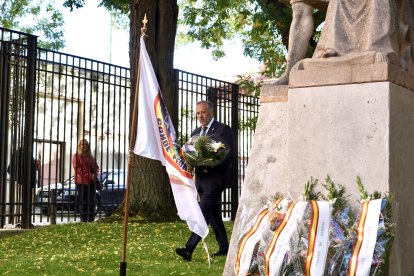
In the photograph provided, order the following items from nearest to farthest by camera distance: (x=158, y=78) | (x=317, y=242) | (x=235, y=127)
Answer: (x=317, y=242) → (x=158, y=78) → (x=235, y=127)

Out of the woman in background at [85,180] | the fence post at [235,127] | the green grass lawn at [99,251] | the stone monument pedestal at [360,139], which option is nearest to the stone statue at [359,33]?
the stone monument pedestal at [360,139]

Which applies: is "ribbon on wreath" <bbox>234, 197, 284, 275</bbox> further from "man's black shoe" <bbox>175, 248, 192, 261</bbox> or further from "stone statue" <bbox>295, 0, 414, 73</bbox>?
"man's black shoe" <bbox>175, 248, 192, 261</bbox>

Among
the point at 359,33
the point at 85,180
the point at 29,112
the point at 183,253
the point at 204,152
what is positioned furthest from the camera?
the point at 85,180

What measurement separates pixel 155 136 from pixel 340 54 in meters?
1.87

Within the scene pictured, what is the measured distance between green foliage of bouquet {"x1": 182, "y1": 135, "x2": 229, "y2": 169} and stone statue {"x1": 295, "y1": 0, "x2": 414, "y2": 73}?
2513mm

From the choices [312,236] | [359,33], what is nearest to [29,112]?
[359,33]

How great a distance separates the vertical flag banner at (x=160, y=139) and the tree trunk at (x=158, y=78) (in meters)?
6.59

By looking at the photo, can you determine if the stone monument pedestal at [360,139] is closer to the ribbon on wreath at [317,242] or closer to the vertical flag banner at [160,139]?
the ribbon on wreath at [317,242]

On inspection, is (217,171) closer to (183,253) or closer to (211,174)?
(211,174)

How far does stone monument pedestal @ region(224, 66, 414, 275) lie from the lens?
20.4ft

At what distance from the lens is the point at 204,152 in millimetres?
9227

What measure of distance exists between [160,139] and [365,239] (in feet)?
7.95

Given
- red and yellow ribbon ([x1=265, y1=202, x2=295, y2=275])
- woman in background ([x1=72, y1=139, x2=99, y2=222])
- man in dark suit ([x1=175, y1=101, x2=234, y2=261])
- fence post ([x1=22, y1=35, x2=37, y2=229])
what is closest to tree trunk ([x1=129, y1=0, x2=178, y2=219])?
woman in background ([x1=72, y1=139, x2=99, y2=222])

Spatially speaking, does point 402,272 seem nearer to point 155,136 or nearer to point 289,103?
point 289,103
